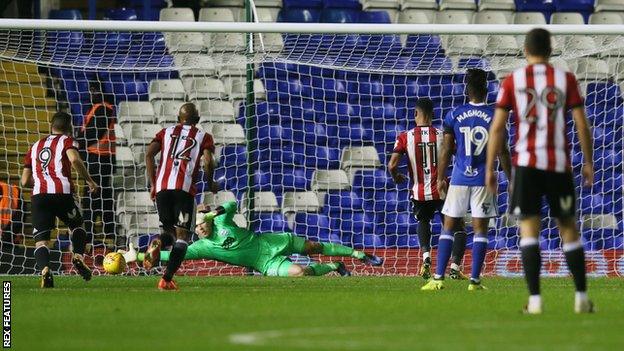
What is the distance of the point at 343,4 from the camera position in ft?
64.4

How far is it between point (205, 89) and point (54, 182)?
4.59 m

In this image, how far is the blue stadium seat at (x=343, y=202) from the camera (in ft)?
54.5

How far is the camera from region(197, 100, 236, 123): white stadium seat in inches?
664

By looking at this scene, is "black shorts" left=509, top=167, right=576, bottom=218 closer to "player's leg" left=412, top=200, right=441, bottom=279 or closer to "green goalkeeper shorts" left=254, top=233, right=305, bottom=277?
"player's leg" left=412, top=200, right=441, bottom=279

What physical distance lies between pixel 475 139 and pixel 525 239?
3320mm

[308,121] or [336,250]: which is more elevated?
[308,121]

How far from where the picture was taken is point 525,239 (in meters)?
8.75

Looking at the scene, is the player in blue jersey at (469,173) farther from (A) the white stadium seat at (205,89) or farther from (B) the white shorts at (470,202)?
(A) the white stadium seat at (205,89)

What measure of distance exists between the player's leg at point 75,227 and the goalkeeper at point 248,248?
1715 mm

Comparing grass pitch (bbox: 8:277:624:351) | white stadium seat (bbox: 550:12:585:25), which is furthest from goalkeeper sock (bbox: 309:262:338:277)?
white stadium seat (bbox: 550:12:585:25)

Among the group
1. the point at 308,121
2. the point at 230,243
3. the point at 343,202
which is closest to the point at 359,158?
the point at 343,202

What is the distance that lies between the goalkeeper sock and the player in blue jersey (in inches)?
123

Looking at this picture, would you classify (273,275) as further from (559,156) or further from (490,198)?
(559,156)

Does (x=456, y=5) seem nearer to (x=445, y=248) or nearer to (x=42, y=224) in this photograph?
(x=445, y=248)
